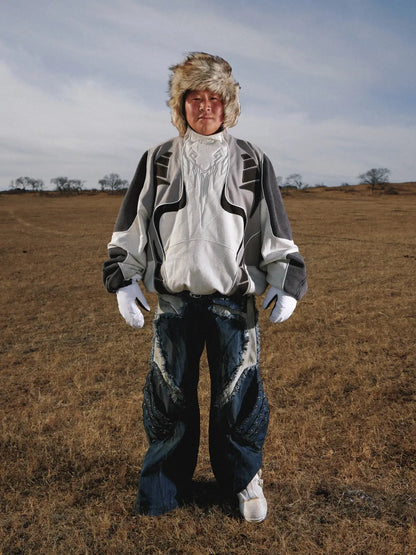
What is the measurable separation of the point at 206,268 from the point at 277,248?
40 centimetres

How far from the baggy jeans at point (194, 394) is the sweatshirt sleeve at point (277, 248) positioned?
21 cm

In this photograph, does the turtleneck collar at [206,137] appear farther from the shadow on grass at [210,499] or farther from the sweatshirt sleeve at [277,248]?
the shadow on grass at [210,499]

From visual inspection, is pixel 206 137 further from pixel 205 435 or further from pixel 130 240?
pixel 205 435

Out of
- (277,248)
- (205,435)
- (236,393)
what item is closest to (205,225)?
(277,248)

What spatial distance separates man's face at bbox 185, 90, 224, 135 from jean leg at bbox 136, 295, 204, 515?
0.87 m

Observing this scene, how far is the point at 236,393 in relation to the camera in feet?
7.97

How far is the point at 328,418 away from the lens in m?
3.84

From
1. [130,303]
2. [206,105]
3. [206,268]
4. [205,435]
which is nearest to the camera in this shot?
[206,268]

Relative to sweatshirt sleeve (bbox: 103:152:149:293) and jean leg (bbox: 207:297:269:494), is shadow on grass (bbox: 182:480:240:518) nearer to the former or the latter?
jean leg (bbox: 207:297:269:494)

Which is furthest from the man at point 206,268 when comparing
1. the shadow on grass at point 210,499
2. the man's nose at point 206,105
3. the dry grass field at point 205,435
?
the dry grass field at point 205,435

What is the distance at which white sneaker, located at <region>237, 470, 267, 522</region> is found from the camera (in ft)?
8.17

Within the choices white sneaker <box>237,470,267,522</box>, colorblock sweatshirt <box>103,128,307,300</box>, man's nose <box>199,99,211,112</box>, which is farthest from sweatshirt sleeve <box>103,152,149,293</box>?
white sneaker <box>237,470,267,522</box>

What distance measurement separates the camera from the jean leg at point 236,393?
7.91 ft

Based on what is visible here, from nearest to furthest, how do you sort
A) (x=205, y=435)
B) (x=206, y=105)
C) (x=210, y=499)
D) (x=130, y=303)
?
1. (x=206, y=105)
2. (x=130, y=303)
3. (x=210, y=499)
4. (x=205, y=435)
